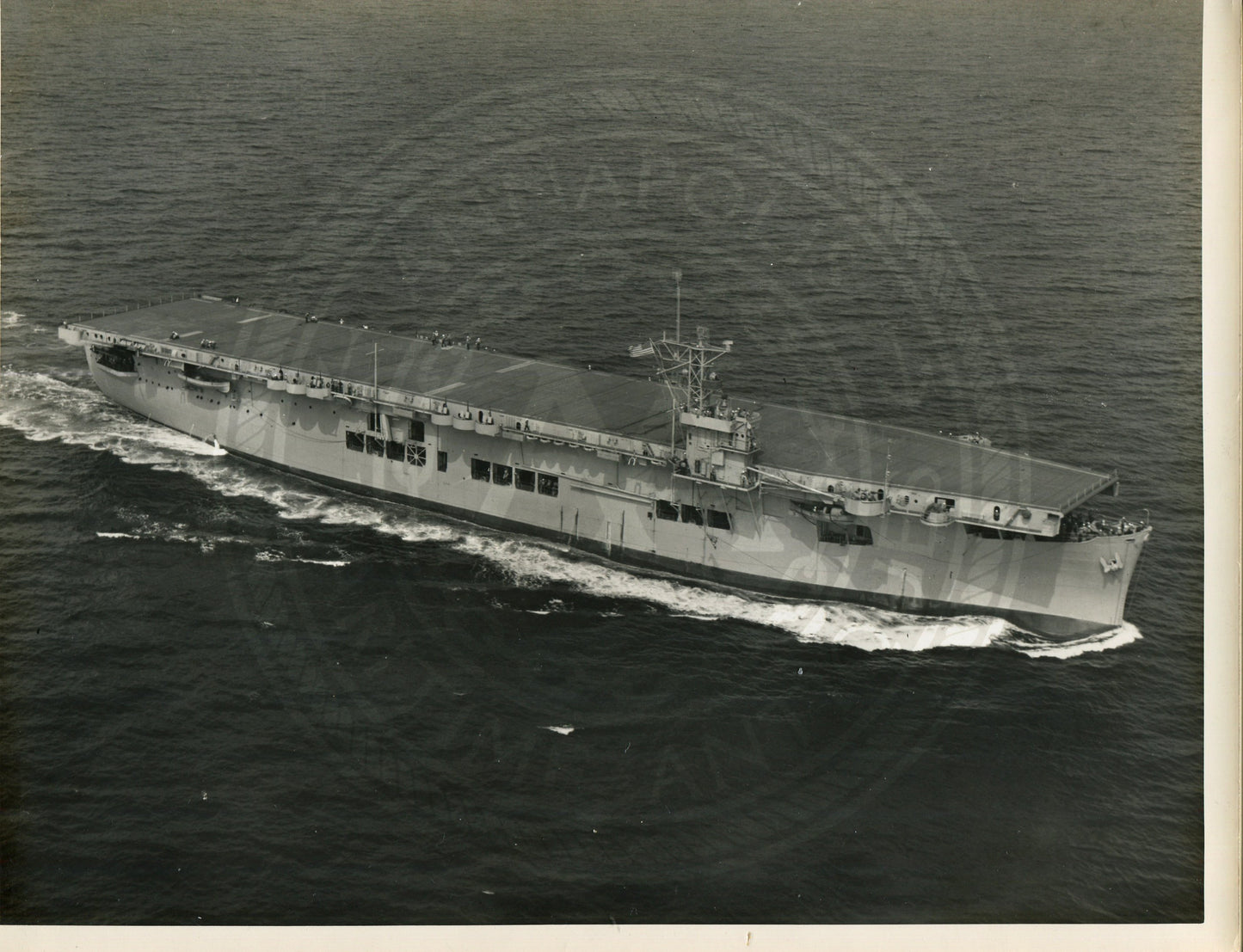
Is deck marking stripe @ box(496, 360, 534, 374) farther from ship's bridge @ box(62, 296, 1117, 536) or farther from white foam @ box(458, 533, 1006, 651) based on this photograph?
white foam @ box(458, 533, 1006, 651)

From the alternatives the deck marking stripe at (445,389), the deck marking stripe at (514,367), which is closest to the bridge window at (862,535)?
the deck marking stripe at (514,367)

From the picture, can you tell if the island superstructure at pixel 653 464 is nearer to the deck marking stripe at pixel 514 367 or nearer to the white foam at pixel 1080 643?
the deck marking stripe at pixel 514 367

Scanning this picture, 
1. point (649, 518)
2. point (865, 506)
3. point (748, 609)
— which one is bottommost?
point (748, 609)

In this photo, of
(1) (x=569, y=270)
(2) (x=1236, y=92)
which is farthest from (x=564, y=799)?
(1) (x=569, y=270)

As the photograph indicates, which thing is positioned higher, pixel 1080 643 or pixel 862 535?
pixel 862 535

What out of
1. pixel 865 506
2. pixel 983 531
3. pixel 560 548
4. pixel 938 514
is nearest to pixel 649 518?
pixel 560 548

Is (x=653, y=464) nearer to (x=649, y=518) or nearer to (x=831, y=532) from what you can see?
(x=649, y=518)

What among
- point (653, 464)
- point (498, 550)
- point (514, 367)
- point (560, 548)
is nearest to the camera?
point (653, 464)

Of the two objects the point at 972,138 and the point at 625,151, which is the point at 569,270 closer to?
the point at 625,151
